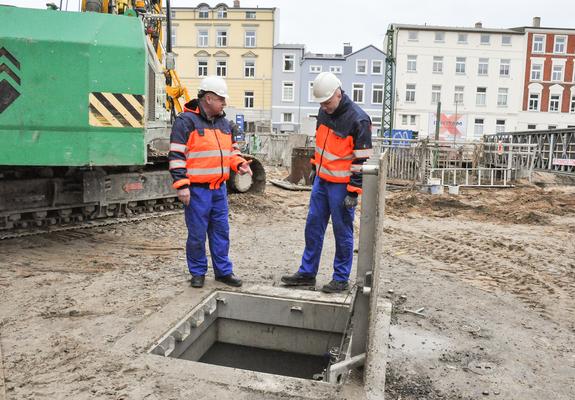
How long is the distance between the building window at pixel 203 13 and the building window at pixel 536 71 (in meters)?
30.2

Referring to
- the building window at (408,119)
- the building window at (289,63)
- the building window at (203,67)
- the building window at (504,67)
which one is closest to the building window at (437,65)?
the building window at (408,119)

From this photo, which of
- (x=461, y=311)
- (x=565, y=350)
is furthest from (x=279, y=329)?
(x=565, y=350)

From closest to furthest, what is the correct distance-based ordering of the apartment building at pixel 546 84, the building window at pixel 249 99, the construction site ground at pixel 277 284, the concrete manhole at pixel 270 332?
the construction site ground at pixel 277 284
the concrete manhole at pixel 270 332
the apartment building at pixel 546 84
the building window at pixel 249 99

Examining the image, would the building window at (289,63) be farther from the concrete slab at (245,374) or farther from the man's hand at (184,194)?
the concrete slab at (245,374)

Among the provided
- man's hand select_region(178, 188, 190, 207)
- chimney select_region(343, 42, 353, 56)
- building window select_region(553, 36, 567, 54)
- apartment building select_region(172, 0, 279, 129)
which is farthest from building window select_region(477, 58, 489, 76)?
man's hand select_region(178, 188, 190, 207)

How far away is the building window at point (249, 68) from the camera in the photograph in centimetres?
4869

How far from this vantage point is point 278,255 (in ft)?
22.4

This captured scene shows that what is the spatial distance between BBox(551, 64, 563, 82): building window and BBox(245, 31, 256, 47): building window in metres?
27.5

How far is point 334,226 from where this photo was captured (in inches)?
195

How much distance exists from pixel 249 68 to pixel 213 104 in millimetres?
45569

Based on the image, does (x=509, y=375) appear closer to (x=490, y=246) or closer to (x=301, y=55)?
(x=490, y=246)

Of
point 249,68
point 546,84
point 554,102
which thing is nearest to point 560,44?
point 546,84

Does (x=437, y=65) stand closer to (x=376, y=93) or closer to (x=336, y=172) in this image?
(x=376, y=93)

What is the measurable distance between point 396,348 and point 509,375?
80cm
